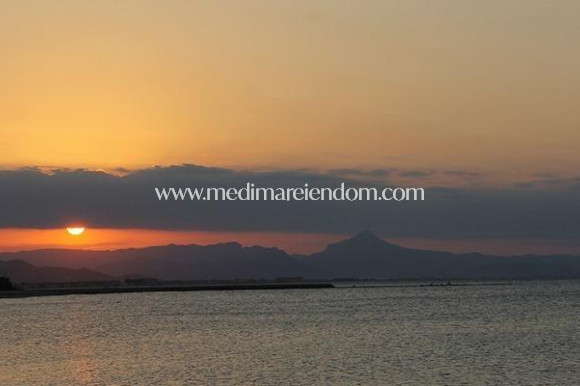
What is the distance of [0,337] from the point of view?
83.8m

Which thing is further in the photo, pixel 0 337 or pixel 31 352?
pixel 0 337

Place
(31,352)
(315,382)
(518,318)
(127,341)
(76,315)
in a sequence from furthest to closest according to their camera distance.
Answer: (76,315) → (518,318) → (127,341) → (31,352) → (315,382)

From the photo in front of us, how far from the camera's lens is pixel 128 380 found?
169ft

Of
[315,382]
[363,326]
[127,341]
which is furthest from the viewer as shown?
[363,326]

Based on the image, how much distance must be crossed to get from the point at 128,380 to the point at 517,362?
25575 mm

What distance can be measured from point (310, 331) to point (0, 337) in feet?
96.4

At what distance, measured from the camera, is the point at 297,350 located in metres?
67.2

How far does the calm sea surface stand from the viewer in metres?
52.0

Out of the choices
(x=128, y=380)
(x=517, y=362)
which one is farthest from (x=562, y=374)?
(x=128, y=380)

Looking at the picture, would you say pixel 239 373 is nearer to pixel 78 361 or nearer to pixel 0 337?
pixel 78 361

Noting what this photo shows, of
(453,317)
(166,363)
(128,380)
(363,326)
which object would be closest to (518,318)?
(453,317)

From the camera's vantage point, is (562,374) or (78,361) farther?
(78,361)

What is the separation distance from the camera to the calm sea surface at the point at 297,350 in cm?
5200

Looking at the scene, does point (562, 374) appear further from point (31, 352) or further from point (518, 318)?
point (518, 318)
